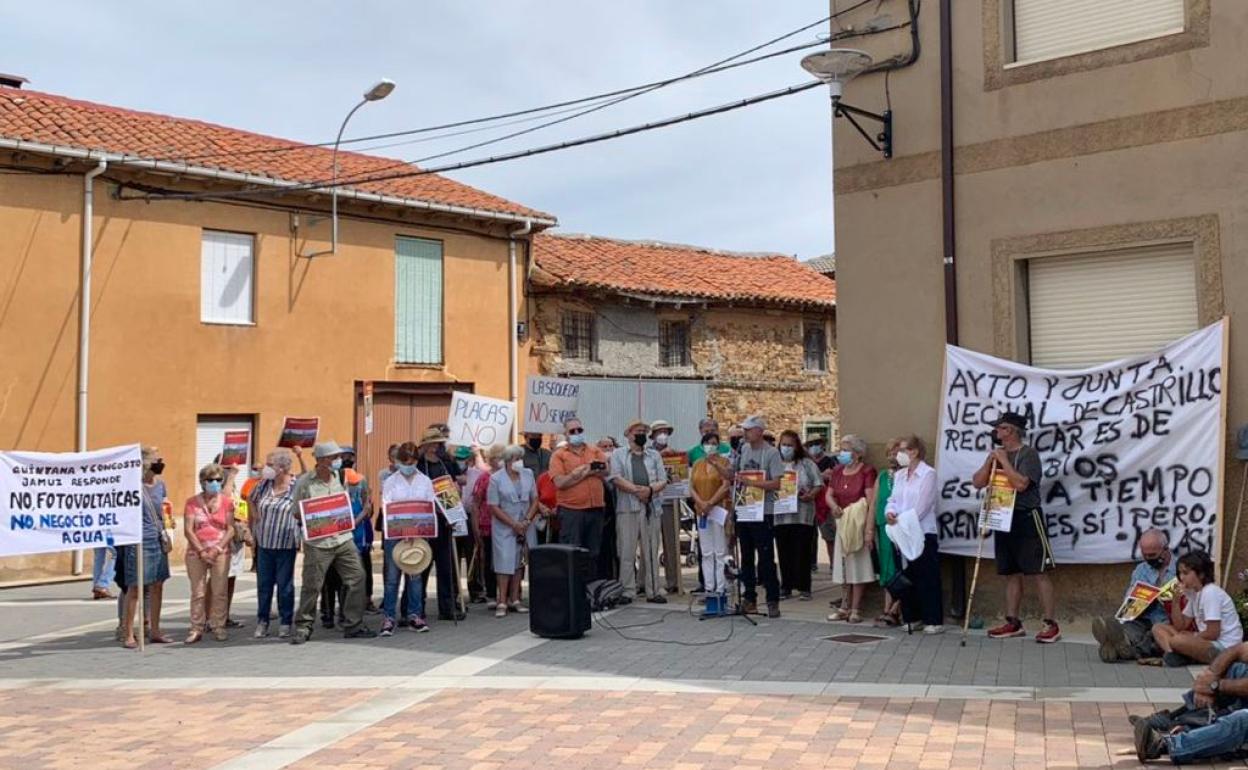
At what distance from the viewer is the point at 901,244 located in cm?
1143

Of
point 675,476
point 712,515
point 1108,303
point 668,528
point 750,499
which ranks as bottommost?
point 668,528

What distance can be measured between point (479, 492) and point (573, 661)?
351 centimetres

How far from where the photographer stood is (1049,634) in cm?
977

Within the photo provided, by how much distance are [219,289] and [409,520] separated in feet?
31.7

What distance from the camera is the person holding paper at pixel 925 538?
10445 millimetres

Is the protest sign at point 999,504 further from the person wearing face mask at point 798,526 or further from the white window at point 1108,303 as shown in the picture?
the person wearing face mask at point 798,526

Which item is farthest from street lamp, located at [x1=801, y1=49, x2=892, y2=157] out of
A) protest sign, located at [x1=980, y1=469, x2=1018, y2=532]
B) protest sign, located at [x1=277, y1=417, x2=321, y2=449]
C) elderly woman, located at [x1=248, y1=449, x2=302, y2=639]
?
protest sign, located at [x1=277, y1=417, x2=321, y2=449]

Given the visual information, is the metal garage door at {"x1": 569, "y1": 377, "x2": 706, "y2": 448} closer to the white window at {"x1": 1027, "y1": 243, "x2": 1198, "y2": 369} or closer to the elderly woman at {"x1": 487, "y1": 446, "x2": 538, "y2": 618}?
the elderly woman at {"x1": 487, "y1": 446, "x2": 538, "y2": 618}

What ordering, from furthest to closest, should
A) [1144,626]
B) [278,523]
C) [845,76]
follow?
1. [845,76]
2. [278,523]
3. [1144,626]

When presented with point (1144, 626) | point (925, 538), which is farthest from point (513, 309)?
point (1144, 626)

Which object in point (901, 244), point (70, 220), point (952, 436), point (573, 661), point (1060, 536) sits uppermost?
point (70, 220)

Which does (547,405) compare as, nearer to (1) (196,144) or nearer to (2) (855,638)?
(2) (855,638)

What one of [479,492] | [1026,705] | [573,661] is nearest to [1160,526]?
[1026,705]

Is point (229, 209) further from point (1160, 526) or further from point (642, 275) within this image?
point (1160, 526)
